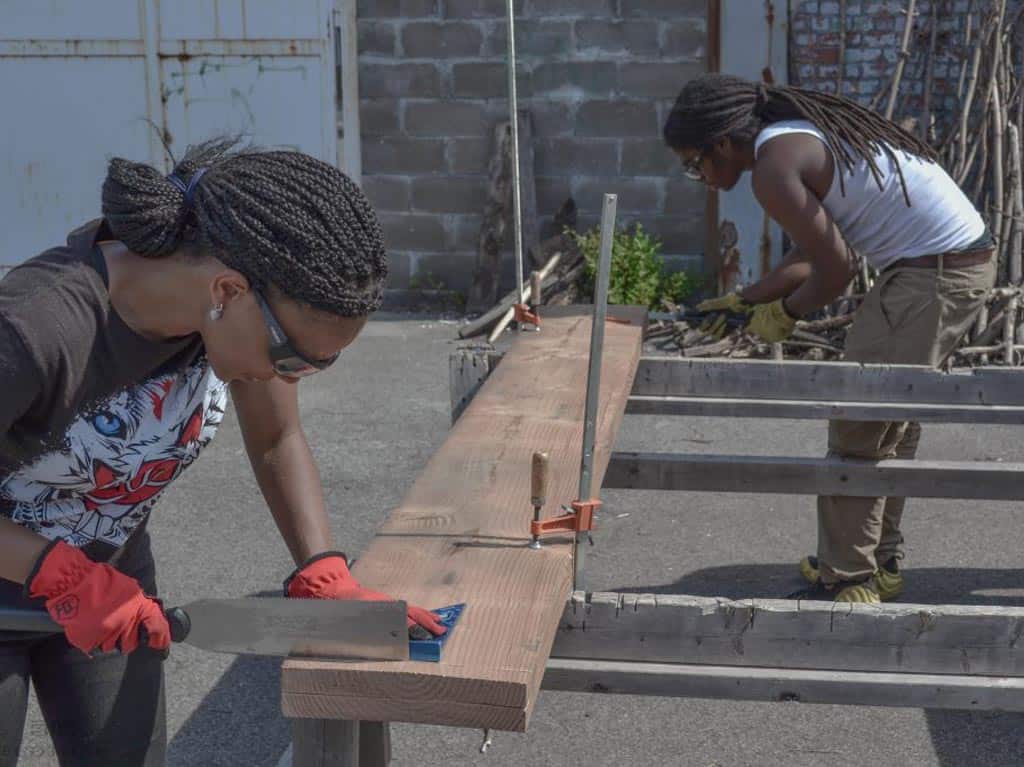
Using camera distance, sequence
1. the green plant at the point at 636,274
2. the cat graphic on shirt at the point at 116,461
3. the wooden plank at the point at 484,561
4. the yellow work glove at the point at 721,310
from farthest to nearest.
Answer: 1. the green plant at the point at 636,274
2. the yellow work glove at the point at 721,310
3. the cat graphic on shirt at the point at 116,461
4. the wooden plank at the point at 484,561

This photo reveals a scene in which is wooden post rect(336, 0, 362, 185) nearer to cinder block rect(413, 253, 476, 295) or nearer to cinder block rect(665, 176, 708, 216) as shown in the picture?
cinder block rect(413, 253, 476, 295)

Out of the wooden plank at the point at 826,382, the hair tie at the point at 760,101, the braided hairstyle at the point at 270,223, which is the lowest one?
the wooden plank at the point at 826,382

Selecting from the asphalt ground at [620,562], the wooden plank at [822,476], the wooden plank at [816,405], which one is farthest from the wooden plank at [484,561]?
the asphalt ground at [620,562]

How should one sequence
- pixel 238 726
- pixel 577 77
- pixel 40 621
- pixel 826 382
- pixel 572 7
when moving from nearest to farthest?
pixel 40 621, pixel 238 726, pixel 826 382, pixel 572 7, pixel 577 77

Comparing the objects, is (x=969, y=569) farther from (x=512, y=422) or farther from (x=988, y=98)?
(x=988, y=98)

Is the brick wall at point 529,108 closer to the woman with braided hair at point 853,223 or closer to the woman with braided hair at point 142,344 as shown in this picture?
the woman with braided hair at point 853,223

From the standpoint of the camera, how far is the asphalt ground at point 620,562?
373 centimetres

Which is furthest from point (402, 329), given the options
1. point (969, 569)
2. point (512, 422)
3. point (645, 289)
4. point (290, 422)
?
point (290, 422)

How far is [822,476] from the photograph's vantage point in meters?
4.29

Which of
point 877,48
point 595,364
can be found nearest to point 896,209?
point 595,364

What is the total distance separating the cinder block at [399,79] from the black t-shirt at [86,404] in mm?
6985

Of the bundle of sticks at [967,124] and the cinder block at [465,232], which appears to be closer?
the bundle of sticks at [967,124]

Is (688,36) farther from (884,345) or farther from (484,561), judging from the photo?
(484,561)

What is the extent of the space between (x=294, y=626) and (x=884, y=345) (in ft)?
9.40
